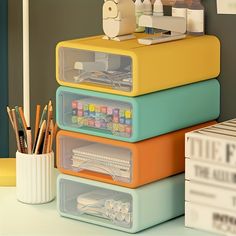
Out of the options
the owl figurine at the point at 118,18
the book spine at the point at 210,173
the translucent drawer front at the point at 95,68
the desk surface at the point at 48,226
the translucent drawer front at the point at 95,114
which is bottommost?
the desk surface at the point at 48,226

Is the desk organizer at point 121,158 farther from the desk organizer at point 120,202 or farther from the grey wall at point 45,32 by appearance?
the grey wall at point 45,32

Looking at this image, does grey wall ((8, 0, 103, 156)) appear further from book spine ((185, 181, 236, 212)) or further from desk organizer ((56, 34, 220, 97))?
book spine ((185, 181, 236, 212))

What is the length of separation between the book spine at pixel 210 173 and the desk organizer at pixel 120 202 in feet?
0.27

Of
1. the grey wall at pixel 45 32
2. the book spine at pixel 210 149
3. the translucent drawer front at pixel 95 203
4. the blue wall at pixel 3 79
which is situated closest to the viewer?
the book spine at pixel 210 149

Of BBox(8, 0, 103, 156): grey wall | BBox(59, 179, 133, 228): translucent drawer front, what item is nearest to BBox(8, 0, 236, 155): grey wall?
BBox(8, 0, 103, 156): grey wall

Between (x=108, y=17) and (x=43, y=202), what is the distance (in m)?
0.42

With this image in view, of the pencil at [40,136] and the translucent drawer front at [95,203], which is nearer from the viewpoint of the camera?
the translucent drawer front at [95,203]

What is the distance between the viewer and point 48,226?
170 cm

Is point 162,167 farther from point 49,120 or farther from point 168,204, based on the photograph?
point 49,120

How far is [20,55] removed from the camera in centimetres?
228

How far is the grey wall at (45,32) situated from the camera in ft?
6.91

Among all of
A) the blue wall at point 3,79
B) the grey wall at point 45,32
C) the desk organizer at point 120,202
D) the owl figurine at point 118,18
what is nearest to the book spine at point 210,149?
the desk organizer at point 120,202

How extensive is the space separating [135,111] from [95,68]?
151 mm

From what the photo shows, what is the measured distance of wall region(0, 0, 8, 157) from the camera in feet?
7.52
